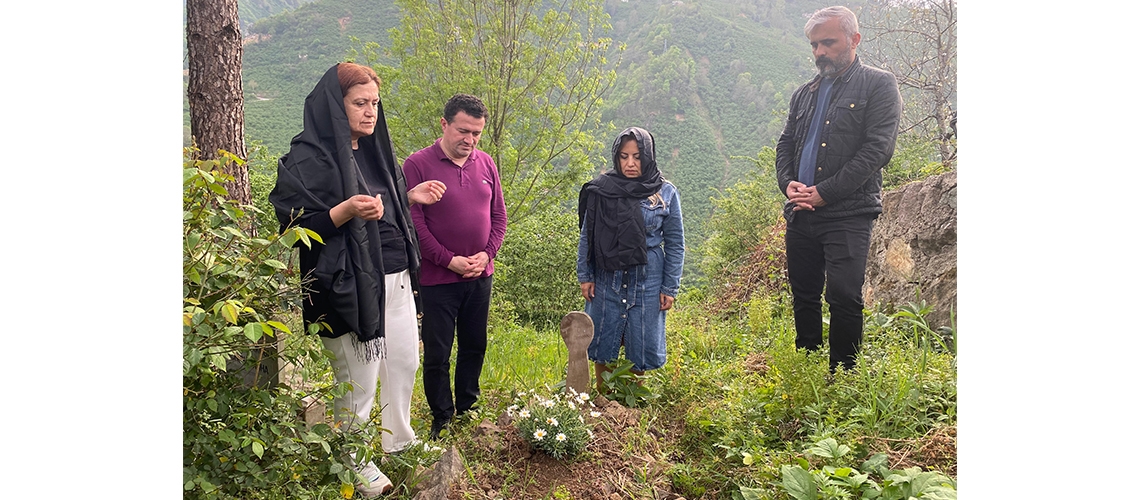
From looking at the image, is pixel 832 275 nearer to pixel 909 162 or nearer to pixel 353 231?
pixel 353 231

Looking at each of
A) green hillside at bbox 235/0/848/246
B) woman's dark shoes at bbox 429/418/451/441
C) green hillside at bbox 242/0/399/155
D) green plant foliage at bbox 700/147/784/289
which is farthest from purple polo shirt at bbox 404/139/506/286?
green hillside at bbox 235/0/848/246

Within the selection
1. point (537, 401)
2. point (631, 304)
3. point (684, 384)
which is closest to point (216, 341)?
point (537, 401)

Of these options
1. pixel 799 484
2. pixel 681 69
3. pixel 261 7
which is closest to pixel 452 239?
pixel 799 484

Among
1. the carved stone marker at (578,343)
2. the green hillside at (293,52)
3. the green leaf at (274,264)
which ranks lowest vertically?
the carved stone marker at (578,343)

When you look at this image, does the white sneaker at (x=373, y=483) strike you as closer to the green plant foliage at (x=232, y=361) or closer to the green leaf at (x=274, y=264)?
the green plant foliage at (x=232, y=361)

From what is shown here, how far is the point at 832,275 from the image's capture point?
3516 millimetres

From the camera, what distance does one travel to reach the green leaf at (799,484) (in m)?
2.51

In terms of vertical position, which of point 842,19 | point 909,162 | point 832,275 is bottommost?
point 832,275

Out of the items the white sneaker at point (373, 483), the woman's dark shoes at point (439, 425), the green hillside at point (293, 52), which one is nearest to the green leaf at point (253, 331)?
the white sneaker at point (373, 483)

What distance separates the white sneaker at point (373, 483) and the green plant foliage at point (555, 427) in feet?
2.16

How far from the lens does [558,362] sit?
16.3 ft

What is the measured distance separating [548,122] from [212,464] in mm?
5977

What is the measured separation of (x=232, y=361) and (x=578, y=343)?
1.80m
